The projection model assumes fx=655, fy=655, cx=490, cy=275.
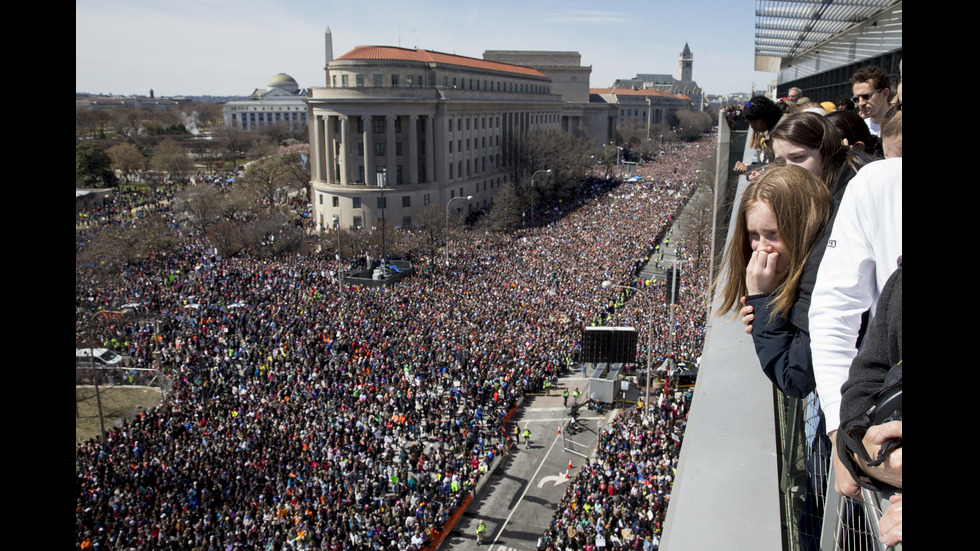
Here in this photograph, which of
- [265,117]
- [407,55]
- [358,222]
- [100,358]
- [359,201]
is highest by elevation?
[265,117]

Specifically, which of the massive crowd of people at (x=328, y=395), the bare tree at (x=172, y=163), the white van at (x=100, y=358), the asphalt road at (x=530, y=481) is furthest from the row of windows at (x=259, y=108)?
the asphalt road at (x=530, y=481)

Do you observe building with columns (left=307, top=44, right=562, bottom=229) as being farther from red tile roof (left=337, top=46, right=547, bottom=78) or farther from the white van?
the white van

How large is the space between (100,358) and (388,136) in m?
31.9

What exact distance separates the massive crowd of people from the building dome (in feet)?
528

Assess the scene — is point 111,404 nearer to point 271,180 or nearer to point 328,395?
point 328,395

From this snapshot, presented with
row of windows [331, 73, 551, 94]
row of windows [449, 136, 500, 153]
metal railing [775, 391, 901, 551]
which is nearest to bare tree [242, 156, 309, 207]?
row of windows [331, 73, 551, 94]

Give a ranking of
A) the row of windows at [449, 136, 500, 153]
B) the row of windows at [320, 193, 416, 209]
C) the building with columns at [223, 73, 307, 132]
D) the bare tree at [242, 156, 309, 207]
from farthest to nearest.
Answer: the building with columns at [223, 73, 307, 132], the bare tree at [242, 156, 309, 207], the row of windows at [449, 136, 500, 153], the row of windows at [320, 193, 416, 209]

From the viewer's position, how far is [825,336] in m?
2.64

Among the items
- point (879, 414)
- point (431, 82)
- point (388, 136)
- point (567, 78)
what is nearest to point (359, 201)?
point (388, 136)

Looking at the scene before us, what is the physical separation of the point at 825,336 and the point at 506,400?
1901 cm

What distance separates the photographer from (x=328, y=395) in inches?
792

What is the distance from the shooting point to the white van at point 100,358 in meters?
26.1

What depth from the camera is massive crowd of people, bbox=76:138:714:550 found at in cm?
1458
